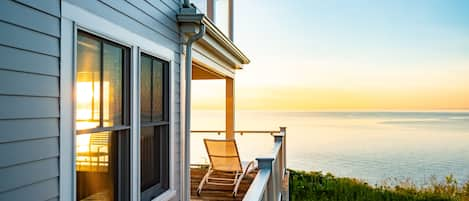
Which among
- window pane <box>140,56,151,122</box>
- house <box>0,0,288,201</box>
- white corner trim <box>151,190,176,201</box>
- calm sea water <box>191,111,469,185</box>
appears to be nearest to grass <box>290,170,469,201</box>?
calm sea water <box>191,111,469,185</box>

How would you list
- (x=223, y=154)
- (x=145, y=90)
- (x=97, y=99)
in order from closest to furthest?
1. (x=97, y=99)
2. (x=145, y=90)
3. (x=223, y=154)

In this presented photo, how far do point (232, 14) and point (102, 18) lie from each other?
18.5 feet

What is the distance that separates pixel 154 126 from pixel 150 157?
0.31m

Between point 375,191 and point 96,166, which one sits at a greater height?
point 96,166

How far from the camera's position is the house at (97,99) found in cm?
214

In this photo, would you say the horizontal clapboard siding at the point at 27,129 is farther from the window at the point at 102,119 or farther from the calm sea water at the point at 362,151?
the calm sea water at the point at 362,151

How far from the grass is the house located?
7.72 metres

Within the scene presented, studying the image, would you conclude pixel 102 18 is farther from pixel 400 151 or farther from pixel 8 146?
pixel 400 151

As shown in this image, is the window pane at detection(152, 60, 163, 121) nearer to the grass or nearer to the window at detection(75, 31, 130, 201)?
the window at detection(75, 31, 130, 201)

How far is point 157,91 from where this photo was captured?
14.0 feet

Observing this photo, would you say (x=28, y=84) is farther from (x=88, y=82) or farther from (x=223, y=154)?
(x=223, y=154)

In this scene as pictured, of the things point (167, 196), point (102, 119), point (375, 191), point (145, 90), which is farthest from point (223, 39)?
point (375, 191)

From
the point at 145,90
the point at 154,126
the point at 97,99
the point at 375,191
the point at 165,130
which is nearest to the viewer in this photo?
the point at 97,99

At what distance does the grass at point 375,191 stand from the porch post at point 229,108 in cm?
A: 387
